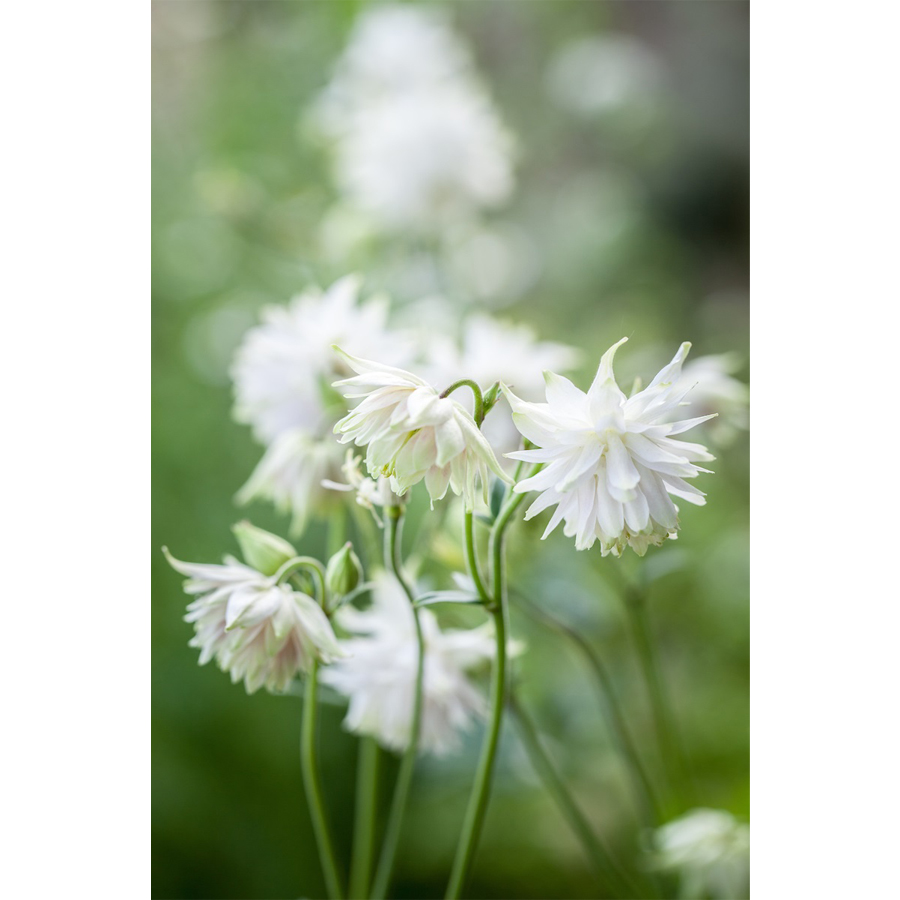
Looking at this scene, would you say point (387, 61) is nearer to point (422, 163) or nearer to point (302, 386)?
point (422, 163)

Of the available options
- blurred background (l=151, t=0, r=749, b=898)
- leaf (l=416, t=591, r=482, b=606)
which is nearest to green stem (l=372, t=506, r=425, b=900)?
leaf (l=416, t=591, r=482, b=606)

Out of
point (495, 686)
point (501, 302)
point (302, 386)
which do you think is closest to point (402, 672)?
point (495, 686)

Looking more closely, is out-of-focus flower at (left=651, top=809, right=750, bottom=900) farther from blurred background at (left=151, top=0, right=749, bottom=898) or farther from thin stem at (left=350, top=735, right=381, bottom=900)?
thin stem at (left=350, top=735, right=381, bottom=900)

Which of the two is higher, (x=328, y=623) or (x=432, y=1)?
(x=432, y=1)

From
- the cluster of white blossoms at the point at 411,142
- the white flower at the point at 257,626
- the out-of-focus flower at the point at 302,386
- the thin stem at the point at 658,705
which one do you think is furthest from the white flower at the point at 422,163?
the white flower at the point at 257,626
